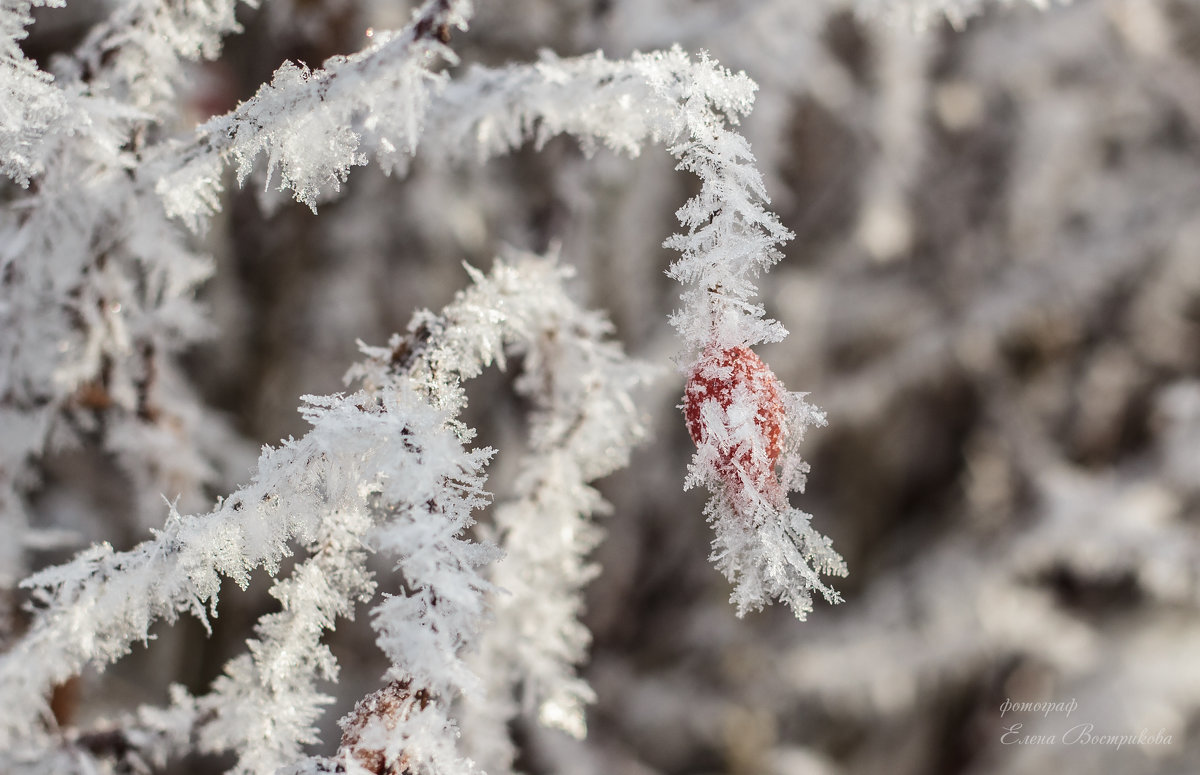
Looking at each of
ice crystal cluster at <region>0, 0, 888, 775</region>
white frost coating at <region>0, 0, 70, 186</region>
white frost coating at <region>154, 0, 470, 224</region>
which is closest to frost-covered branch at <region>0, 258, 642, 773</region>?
ice crystal cluster at <region>0, 0, 888, 775</region>

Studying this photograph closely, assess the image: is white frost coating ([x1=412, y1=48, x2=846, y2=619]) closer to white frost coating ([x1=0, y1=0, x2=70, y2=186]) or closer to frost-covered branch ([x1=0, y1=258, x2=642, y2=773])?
frost-covered branch ([x1=0, y1=258, x2=642, y2=773])

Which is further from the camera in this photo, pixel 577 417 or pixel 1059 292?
pixel 1059 292

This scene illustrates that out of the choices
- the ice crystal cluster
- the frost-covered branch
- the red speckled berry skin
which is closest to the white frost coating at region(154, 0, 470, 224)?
the ice crystal cluster

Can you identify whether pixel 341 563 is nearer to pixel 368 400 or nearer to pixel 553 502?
pixel 368 400

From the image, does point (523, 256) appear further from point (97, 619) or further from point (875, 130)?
point (875, 130)

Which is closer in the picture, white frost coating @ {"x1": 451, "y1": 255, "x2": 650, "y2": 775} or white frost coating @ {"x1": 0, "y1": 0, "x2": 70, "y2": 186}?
white frost coating @ {"x1": 0, "y1": 0, "x2": 70, "y2": 186}

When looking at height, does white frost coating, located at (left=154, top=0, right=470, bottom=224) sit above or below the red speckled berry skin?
above

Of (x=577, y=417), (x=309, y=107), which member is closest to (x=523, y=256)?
(x=577, y=417)

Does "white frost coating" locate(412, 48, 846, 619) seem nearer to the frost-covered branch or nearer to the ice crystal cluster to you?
the ice crystal cluster
